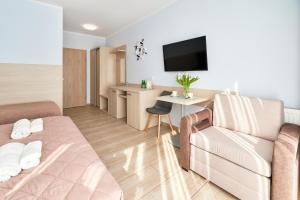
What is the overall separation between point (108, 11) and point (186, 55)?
2.13m

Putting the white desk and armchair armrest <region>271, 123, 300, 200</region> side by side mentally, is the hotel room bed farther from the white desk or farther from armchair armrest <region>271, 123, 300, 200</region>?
the white desk

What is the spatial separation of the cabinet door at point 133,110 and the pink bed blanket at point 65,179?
6.43ft

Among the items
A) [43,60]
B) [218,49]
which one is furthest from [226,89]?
[43,60]

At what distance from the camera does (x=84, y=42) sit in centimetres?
540

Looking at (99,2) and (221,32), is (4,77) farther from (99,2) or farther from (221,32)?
(221,32)

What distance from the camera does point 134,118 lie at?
333 cm

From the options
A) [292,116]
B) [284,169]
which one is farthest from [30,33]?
[292,116]

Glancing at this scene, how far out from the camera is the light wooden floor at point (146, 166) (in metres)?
1.53

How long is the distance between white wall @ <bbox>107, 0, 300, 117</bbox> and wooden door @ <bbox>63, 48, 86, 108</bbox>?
3586 mm

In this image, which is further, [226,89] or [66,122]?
[226,89]

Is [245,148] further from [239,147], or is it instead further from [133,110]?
[133,110]

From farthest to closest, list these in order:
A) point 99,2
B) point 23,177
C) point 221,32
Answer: point 99,2 < point 221,32 < point 23,177

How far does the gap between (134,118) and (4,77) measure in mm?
2542

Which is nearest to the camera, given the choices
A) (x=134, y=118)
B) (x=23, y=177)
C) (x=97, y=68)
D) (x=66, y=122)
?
(x=23, y=177)
